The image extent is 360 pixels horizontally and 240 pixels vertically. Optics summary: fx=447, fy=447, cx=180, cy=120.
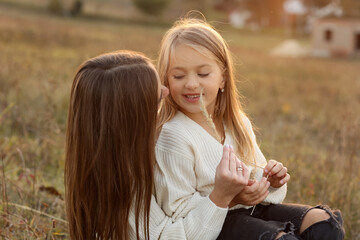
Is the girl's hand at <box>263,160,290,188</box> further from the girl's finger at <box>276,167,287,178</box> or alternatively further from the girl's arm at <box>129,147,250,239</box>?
the girl's arm at <box>129,147,250,239</box>

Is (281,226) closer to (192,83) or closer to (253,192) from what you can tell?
(253,192)

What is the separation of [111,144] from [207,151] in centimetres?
49

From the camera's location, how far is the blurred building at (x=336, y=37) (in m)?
25.7

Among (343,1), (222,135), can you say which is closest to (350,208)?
(222,135)

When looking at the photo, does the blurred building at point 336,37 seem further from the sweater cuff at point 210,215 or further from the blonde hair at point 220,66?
the sweater cuff at point 210,215

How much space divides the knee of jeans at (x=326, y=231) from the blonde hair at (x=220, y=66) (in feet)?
1.30

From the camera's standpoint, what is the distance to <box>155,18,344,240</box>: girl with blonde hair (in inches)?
76.0

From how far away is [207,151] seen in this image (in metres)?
2.07

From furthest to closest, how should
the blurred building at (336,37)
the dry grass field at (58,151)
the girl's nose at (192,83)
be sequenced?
the blurred building at (336,37) → the dry grass field at (58,151) → the girl's nose at (192,83)

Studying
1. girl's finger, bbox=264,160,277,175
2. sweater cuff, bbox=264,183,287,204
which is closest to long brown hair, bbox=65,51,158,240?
girl's finger, bbox=264,160,277,175

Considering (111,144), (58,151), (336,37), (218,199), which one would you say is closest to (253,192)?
(218,199)

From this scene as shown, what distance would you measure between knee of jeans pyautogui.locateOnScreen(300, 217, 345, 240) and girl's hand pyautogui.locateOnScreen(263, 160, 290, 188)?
0.25m

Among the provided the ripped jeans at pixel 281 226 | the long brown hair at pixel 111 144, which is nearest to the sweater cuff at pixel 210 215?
the ripped jeans at pixel 281 226

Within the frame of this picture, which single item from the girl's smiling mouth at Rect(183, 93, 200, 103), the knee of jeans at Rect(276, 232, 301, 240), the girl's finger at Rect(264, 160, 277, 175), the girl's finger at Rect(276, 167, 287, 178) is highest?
the girl's smiling mouth at Rect(183, 93, 200, 103)
